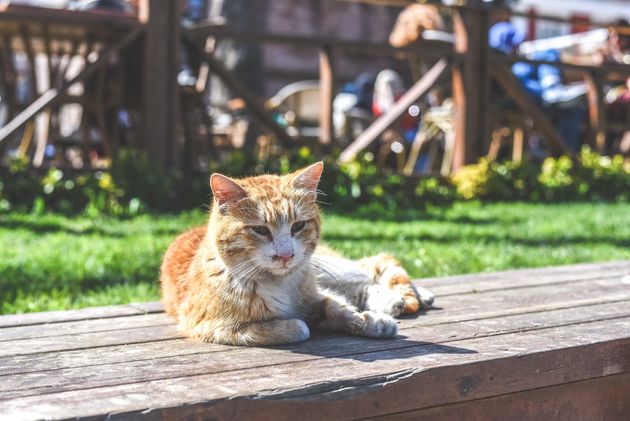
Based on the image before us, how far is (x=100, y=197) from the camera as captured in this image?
6777mm

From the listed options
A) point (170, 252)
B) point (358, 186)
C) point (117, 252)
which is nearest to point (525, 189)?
point (358, 186)

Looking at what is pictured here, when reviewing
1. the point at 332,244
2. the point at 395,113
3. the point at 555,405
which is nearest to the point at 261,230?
the point at 555,405

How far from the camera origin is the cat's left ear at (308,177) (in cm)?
266

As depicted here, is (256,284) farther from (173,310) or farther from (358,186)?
(358,186)

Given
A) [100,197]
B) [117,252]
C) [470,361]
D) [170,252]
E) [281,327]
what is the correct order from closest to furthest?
1. [470,361]
2. [281,327]
3. [170,252]
4. [117,252]
5. [100,197]

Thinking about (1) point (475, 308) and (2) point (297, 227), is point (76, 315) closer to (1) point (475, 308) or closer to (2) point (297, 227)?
(2) point (297, 227)

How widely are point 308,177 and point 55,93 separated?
459 cm

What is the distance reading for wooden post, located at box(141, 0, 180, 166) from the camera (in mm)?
6949

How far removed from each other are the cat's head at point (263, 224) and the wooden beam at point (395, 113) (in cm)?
518

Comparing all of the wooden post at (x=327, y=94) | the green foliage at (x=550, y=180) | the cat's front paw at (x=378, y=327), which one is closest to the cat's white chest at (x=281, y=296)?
the cat's front paw at (x=378, y=327)

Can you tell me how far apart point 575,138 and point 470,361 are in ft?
28.8

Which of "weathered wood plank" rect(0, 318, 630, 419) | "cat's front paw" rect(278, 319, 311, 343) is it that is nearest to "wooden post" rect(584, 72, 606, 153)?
"weathered wood plank" rect(0, 318, 630, 419)

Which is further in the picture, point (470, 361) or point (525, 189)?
point (525, 189)

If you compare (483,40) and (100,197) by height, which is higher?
(483,40)
